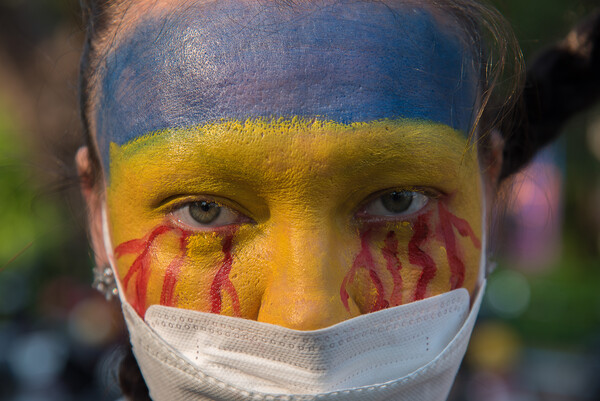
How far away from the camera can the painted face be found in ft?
4.47

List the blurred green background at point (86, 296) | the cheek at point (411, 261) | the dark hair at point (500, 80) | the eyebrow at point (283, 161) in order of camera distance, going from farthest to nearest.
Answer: the blurred green background at point (86, 296) → the dark hair at point (500, 80) → the cheek at point (411, 261) → the eyebrow at point (283, 161)

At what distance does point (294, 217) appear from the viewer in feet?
4.54

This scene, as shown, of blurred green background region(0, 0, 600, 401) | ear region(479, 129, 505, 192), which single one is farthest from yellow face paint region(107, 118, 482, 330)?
blurred green background region(0, 0, 600, 401)

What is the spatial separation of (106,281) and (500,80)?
4.60ft

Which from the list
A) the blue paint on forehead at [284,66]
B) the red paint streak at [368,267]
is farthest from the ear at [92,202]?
the red paint streak at [368,267]

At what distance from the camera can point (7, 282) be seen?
8562 millimetres

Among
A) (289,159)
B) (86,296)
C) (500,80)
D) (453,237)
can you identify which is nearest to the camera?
(289,159)

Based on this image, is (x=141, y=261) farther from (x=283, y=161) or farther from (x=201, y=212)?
(x=283, y=161)

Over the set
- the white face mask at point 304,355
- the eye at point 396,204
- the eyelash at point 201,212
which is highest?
the eyelash at point 201,212

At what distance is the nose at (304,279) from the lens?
1.35 m

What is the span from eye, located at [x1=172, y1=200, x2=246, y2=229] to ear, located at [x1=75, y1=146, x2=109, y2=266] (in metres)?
0.44

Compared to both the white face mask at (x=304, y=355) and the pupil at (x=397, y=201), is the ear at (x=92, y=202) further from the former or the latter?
the pupil at (x=397, y=201)

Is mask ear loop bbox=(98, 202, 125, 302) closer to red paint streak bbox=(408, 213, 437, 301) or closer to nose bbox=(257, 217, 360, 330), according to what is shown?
nose bbox=(257, 217, 360, 330)

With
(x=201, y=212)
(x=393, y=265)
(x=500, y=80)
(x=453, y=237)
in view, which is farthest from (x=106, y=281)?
(x=500, y=80)
